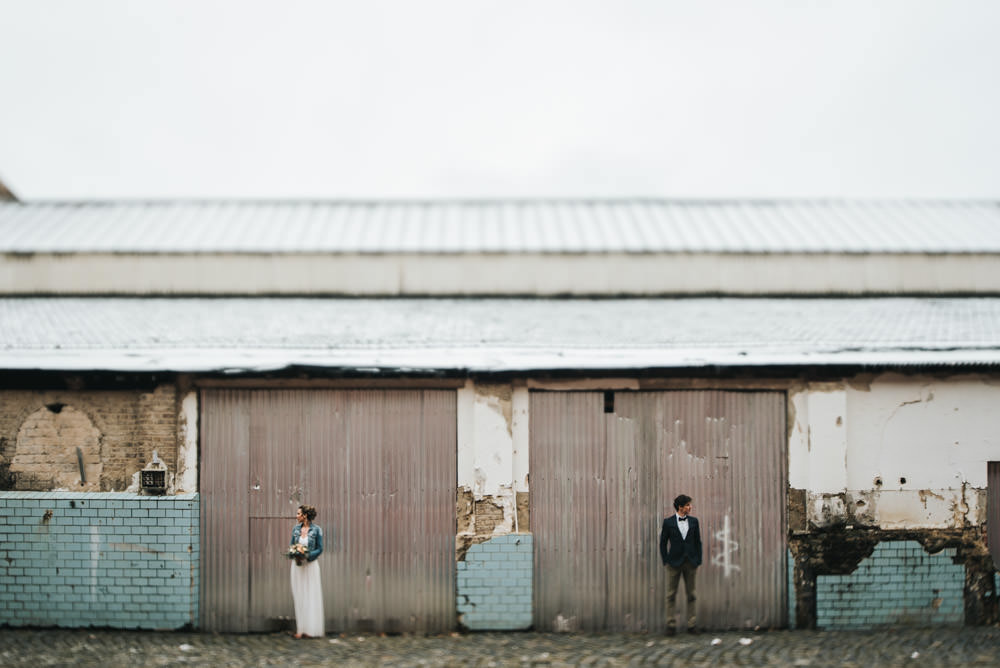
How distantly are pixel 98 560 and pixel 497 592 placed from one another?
465cm

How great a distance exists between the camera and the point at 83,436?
917 cm

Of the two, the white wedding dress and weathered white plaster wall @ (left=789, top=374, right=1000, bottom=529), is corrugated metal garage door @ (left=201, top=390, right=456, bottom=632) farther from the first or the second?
weathered white plaster wall @ (left=789, top=374, right=1000, bottom=529)

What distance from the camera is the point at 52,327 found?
10.8m

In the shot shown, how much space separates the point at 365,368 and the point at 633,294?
624 cm

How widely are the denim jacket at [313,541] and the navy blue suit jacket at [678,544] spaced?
379 cm

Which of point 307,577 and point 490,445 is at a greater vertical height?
point 490,445

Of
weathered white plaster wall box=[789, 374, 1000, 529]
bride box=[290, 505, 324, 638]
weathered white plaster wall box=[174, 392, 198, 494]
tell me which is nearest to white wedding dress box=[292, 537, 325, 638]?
bride box=[290, 505, 324, 638]

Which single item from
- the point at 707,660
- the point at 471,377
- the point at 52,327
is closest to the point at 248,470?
the point at 471,377

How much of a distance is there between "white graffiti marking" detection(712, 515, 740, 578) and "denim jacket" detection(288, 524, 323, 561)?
4584 millimetres

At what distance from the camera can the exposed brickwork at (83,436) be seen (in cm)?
912

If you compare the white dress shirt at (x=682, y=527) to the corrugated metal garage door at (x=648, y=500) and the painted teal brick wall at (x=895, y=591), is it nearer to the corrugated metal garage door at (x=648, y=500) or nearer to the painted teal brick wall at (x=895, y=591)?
the corrugated metal garage door at (x=648, y=500)

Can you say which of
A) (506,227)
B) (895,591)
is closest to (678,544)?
(895,591)

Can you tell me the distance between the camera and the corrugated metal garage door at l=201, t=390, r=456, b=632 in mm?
9164

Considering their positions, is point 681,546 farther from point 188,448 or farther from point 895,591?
point 188,448
